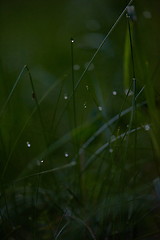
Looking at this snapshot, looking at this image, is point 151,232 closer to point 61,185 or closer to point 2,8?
point 61,185

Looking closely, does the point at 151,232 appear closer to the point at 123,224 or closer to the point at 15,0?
the point at 123,224

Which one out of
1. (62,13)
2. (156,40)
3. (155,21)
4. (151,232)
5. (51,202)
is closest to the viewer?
(151,232)

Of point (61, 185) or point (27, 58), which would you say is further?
point (27, 58)

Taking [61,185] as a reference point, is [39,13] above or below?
above

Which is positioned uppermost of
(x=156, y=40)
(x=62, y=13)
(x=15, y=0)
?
(x=15, y=0)

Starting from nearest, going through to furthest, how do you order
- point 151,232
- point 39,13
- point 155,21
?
1. point 151,232
2. point 155,21
3. point 39,13

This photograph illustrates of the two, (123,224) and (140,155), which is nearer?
(123,224)

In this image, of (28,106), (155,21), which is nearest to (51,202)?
(28,106)

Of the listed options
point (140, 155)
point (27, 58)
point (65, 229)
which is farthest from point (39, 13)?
point (65, 229)

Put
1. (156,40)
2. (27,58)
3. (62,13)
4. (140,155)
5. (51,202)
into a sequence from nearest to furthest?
(51,202), (140,155), (156,40), (27,58), (62,13)
